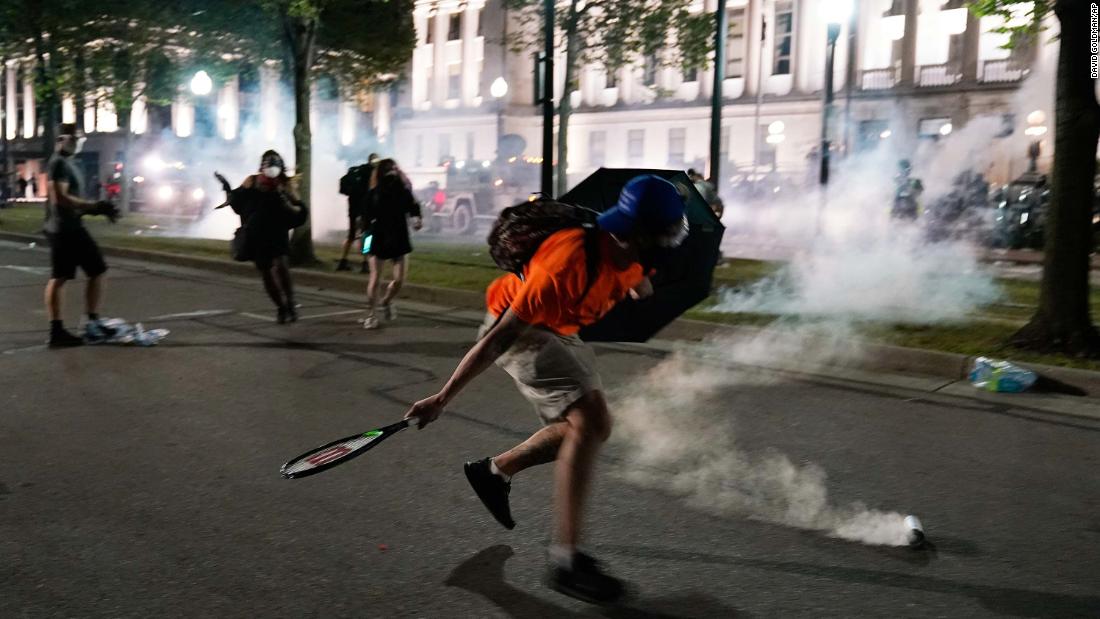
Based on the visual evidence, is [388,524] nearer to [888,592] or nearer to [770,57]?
[888,592]

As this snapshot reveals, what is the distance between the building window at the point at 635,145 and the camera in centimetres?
5241

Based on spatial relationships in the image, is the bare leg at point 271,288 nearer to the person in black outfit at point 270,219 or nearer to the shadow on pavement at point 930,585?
the person in black outfit at point 270,219

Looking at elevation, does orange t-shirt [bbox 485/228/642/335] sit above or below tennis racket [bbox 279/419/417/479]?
above

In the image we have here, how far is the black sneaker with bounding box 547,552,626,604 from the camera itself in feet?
11.2

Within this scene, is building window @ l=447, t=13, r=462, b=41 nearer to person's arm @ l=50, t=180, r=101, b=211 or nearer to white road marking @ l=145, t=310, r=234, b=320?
white road marking @ l=145, t=310, r=234, b=320

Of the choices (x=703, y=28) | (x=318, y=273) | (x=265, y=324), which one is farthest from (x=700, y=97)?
(x=265, y=324)

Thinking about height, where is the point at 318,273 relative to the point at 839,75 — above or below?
below

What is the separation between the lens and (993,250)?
17.9 meters

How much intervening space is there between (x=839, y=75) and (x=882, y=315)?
3708 cm

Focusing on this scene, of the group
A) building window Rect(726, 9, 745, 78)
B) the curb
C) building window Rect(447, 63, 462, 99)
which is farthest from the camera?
building window Rect(447, 63, 462, 99)

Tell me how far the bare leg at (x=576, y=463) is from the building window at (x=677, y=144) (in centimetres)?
4810

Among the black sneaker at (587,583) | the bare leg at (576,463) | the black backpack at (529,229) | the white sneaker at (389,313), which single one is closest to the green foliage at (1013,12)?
the white sneaker at (389,313)

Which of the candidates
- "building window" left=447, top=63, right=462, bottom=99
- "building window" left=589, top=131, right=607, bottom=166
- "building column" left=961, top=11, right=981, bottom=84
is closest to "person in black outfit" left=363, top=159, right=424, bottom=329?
"building column" left=961, top=11, right=981, bottom=84

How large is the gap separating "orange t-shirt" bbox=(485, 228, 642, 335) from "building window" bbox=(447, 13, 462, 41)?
6128 cm
